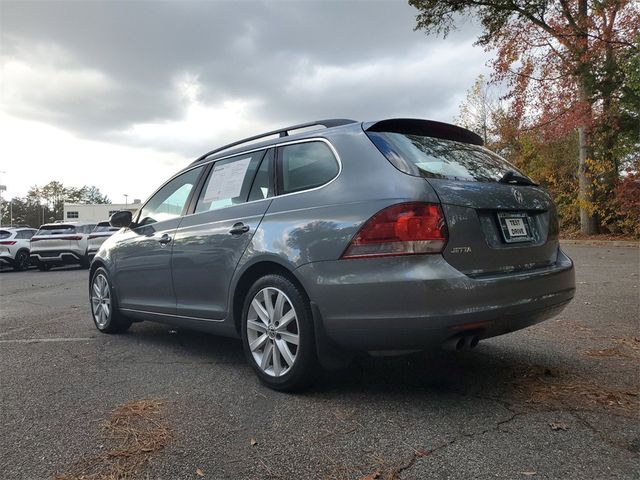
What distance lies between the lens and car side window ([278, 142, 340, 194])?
3.21 meters

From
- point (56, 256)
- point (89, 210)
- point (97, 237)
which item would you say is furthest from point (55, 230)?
point (89, 210)

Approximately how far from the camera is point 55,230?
16344 mm

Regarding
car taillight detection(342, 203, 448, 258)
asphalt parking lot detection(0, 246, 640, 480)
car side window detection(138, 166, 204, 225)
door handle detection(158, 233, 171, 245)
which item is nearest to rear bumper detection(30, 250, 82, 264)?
asphalt parking lot detection(0, 246, 640, 480)

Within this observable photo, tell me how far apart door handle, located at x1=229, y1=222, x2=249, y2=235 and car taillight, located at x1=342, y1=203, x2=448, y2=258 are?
1.08m

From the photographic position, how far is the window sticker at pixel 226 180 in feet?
12.8

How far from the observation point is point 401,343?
274 cm

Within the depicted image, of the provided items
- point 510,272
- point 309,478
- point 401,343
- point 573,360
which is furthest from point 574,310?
point 309,478

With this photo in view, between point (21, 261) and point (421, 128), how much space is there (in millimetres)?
17717

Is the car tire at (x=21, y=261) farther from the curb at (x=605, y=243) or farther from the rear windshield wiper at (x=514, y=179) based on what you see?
the curb at (x=605, y=243)

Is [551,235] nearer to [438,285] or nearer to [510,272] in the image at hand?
[510,272]

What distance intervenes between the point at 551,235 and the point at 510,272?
0.68 m

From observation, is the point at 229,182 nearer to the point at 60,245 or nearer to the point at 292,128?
the point at 292,128

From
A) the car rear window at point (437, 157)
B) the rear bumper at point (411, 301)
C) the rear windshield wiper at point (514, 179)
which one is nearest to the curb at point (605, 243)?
the rear windshield wiper at point (514, 179)

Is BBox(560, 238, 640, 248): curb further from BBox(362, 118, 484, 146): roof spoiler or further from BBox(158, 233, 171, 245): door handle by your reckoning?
BBox(158, 233, 171, 245): door handle
